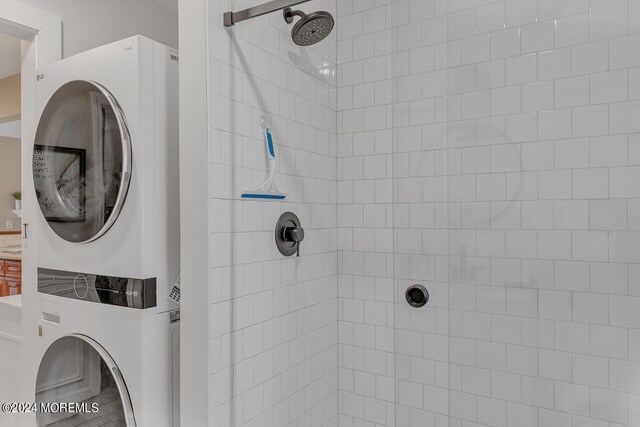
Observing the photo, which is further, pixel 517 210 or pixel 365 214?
pixel 365 214

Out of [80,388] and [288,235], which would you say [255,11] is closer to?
[288,235]

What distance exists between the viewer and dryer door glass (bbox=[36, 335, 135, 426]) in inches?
55.1

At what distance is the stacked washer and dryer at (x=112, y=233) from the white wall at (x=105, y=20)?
1.27ft

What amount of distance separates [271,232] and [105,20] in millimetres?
1395

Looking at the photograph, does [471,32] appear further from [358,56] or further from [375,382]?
[375,382]

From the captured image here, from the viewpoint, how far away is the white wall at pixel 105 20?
1.84 meters

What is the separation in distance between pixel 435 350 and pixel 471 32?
1.09m

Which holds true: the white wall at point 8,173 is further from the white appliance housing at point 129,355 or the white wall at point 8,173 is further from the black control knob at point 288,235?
the black control knob at point 288,235

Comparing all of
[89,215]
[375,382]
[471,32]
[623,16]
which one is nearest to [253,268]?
[89,215]

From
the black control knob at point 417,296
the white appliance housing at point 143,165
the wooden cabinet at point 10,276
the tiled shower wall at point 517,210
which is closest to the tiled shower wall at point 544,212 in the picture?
the tiled shower wall at point 517,210

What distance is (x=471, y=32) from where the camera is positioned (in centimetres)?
134

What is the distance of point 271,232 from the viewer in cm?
157

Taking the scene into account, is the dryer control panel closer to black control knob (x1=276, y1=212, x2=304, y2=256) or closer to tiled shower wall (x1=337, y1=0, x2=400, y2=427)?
black control knob (x1=276, y1=212, x2=304, y2=256)

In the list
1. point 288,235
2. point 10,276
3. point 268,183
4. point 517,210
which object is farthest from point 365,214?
point 10,276
